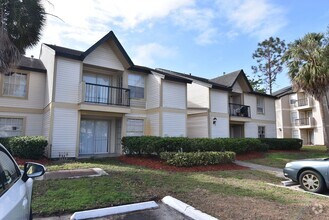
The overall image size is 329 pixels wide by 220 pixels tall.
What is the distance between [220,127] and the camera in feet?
69.6

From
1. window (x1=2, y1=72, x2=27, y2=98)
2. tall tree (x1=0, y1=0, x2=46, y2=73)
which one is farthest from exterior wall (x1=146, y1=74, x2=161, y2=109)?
window (x1=2, y1=72, x2=27, y2=98)

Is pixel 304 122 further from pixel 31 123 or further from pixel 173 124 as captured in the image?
pixel 31 123

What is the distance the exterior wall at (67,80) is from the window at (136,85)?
12.6 feet

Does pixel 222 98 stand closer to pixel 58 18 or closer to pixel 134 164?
pixel 134 164

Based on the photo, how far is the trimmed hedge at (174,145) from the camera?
13.0 meters

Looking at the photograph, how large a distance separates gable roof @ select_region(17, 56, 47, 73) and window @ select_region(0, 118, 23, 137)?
3367 millimetres

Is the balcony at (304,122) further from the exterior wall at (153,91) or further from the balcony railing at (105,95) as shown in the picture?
the balcony railing at (105,95)

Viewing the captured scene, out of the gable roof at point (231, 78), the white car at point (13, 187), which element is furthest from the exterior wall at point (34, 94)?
the gable roof at point (231, 78)

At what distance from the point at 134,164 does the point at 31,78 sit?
935 centimetres

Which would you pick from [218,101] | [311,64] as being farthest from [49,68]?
[311,64]

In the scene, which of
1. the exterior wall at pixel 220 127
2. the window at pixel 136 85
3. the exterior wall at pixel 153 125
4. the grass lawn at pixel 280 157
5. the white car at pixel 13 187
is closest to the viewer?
the white car at pixel 13 187

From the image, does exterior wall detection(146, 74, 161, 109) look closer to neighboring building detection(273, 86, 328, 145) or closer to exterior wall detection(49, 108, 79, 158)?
exterior wall detection(49, 108, 79, 158)

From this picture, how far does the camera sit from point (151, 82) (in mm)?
17859

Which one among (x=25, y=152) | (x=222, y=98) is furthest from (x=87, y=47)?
(x=222, y=98)
